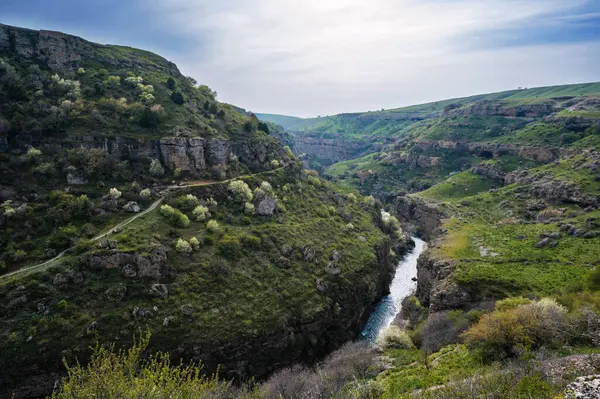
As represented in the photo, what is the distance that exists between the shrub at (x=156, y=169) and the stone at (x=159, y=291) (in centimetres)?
3004

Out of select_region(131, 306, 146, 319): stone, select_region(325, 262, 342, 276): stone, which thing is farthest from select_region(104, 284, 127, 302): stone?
select_region(325, 262, 342, 276): stone

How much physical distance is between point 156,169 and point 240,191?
1919 cm

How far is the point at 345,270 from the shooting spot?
68750mm

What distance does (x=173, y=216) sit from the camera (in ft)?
197

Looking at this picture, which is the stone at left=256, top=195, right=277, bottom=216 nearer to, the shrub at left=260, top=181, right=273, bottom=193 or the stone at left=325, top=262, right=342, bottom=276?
the shrub at left=260, top=181, right=273, bottom=193

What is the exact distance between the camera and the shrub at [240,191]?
7356 centimetres

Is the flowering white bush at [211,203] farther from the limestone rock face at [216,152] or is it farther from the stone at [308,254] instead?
the stone at [308,254]

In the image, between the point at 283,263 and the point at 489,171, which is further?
the point at 489,171

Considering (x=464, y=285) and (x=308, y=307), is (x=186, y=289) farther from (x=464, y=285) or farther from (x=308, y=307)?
(x=464, y=285)

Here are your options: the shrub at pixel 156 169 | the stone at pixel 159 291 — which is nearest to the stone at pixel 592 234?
the stone at pixel 159 291

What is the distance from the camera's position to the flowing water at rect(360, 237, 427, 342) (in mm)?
66250

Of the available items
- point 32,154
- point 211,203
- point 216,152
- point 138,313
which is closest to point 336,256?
point 211,203

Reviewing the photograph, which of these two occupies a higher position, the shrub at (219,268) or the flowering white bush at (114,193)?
the flowering white bush at (114,193)

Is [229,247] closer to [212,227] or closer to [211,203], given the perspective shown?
[212,227]
